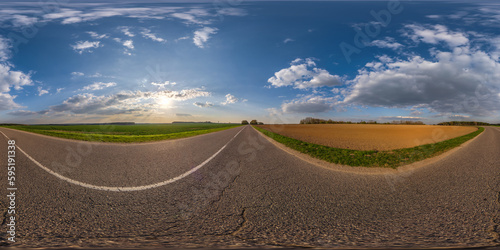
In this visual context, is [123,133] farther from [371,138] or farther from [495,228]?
[495,228]

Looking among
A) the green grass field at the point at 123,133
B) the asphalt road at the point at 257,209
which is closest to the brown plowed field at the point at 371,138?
the asphalt road at the point at 257,209

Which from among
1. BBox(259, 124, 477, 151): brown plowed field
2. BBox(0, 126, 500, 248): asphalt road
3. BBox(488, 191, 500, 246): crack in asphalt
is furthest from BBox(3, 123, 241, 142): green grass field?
BBox(488, 191, 500, 246): crack in asphalt

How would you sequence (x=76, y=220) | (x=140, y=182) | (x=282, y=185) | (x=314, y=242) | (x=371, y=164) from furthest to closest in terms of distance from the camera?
1. (x=371, y=164)
2. (x=140, y=182)
3. (x=282, y=185)
4. (x=76, y=220)
5. (x=314, y=242)

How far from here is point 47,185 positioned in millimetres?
5926

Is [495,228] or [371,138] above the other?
[371,138]

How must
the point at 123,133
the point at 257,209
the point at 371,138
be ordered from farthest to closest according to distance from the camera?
the point at 123,133 < the point at 371,138 < the point at 257,209

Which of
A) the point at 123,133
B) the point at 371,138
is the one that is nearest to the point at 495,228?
the point at 371,138

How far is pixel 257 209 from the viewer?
4.05m

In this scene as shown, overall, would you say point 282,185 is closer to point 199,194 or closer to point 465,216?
point 199,194

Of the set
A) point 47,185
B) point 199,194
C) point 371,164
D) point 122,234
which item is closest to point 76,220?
point 122,234

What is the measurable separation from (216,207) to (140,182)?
3.21 meters

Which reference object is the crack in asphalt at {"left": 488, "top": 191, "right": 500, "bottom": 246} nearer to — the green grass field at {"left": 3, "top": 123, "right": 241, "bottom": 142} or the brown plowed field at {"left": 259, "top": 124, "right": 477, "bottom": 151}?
the brown plowed field at {"left": 259, "top": 124, "right": 477, "bottom": 151}

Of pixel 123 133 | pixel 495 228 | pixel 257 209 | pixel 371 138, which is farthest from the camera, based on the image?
pixel 123 133

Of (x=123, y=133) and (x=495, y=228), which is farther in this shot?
(x=123, y=133)
